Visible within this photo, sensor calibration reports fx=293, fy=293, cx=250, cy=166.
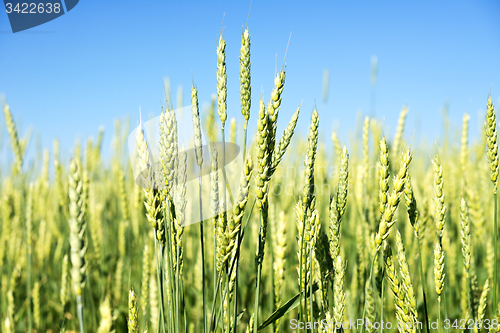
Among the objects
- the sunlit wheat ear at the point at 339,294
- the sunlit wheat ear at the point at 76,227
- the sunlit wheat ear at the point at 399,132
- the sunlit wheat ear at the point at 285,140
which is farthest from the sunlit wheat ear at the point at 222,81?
the sunlit wheat ear at the point at 399,132

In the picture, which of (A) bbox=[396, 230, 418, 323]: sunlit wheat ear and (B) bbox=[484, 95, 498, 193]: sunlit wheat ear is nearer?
(A) bbox=[396, 230, 418, 323]: sunlit wheat ear

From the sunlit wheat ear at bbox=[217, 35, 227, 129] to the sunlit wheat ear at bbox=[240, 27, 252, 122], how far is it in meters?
0.05

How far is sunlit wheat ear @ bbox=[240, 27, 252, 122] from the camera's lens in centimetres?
81

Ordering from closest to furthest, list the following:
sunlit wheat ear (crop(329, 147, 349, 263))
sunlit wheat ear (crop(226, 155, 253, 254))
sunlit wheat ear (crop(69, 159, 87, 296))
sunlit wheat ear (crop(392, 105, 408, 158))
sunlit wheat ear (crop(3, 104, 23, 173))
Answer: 1. sunlit wheat ear (crop(69, 159, 87, 296))
2. sunlit wheat ear (crop(226, 155, 253, 254))
3. sunlit wheat ear (crop(329, 147, 349, 263))
4. sunlit wheat ear (crop(3, 104, 23, 173))
5. sunlit wheat ear (crop(392, 105, 408, 158))

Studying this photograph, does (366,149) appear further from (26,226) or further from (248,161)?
(26,226)

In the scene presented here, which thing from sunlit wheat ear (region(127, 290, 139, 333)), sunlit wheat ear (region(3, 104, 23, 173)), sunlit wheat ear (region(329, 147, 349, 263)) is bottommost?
sunlit wheat ear (region(127, 290, 139, 333))

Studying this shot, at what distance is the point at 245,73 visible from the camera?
32.1 inches

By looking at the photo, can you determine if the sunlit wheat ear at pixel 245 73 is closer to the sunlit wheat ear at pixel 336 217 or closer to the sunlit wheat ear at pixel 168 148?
the sunlit wheat ear at pixel 168 148

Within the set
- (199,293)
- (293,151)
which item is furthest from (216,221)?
(293,151)

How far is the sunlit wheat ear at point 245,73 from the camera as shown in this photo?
0.81 metres

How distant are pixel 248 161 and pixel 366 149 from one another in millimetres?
1184

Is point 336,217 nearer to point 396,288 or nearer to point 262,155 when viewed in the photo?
point 396,288

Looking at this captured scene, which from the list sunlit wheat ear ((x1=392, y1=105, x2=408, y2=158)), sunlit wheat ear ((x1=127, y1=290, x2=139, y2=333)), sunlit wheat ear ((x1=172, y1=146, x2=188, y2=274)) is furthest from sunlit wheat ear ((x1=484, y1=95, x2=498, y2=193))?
sunlit wheat ear ((x1=127, y1=290, x2=139, y2=333))

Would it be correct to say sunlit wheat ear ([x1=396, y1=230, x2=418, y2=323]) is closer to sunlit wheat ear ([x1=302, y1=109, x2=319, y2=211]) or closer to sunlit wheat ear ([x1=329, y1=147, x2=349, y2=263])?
sunlit wheat ear ([x1=329, y1=147, x2=349, y2=263])
